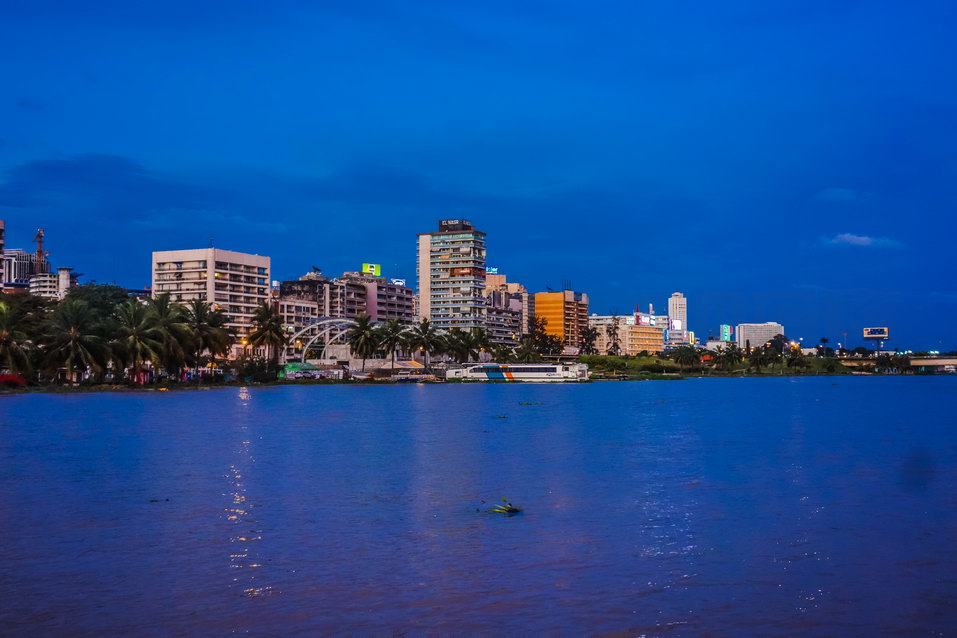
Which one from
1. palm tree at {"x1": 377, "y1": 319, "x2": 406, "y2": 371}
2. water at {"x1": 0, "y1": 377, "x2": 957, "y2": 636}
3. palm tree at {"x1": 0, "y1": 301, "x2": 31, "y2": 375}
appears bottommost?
water at {"x1": 0, "y1": 377, "x2": 957, "y2": 636}

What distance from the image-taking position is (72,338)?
344ft

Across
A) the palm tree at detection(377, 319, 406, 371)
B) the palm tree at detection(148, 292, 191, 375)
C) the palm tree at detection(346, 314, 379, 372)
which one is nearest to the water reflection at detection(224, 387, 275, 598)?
the palm tree at detection(148, 292, 191, 375)

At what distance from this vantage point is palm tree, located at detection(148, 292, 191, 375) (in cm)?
11569

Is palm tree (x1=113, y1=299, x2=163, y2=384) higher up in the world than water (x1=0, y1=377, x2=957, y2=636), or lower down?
higher up

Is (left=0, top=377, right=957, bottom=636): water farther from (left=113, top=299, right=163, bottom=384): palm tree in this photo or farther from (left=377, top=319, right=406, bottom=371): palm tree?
(left=377, top=319, right=406, bottom=371): palm tree

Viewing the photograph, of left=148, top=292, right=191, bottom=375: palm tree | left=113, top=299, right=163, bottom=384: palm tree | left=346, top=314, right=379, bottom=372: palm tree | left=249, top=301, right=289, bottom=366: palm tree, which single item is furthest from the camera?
left=346, top=314, right=379, bottom=372: palm tree

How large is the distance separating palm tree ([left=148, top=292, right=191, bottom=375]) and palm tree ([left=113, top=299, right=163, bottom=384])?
634 millimetres

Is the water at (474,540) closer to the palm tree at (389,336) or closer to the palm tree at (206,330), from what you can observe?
the palm tree at (206,330)

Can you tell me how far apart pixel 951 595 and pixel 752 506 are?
407 inches

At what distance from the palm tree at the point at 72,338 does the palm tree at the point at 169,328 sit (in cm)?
837

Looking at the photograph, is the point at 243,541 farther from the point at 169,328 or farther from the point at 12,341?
the point at 169,328

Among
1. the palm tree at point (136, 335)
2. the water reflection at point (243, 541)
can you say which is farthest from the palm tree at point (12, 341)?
the water reflection at point (243, 541)

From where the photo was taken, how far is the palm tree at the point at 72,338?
104m

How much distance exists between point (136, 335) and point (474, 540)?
101553 mm
